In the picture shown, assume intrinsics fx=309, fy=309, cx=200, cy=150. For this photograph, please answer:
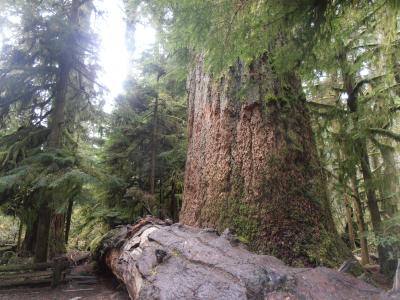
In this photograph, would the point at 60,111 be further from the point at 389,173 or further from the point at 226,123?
the point at 389,173

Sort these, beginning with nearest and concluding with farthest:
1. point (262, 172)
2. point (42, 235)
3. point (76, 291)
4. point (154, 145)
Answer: point (262, 172) < point (76, 291) < point (42, 235) < point (154, 145)

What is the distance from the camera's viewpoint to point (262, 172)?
13.1 ft

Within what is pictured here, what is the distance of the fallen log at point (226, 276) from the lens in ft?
6.34

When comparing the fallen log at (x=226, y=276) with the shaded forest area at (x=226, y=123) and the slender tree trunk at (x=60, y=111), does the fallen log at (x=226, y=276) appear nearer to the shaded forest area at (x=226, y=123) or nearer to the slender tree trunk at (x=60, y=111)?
the shaded forest area at (x=226, y=123)

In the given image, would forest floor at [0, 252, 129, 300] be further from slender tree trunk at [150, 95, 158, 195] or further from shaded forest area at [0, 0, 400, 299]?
slender tree trunk at [150, 95, 158, 195]

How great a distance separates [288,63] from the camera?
3.19 m

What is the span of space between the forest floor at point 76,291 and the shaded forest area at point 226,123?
93 cm

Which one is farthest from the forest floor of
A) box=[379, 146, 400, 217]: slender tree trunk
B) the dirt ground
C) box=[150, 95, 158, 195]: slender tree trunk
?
box=[379, 146, 400, 217]: slender tree trunk

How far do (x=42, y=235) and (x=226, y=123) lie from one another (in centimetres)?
706

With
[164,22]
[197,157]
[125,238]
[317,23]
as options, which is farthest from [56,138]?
[317,23]

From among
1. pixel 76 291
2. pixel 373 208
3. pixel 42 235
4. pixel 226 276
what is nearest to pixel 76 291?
pixel 76 291

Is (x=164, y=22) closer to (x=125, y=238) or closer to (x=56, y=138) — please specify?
(x=56, y=138)

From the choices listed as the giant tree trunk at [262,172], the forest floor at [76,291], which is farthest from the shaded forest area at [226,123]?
the forest floor at [76,291]

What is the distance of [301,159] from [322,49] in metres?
1.43
